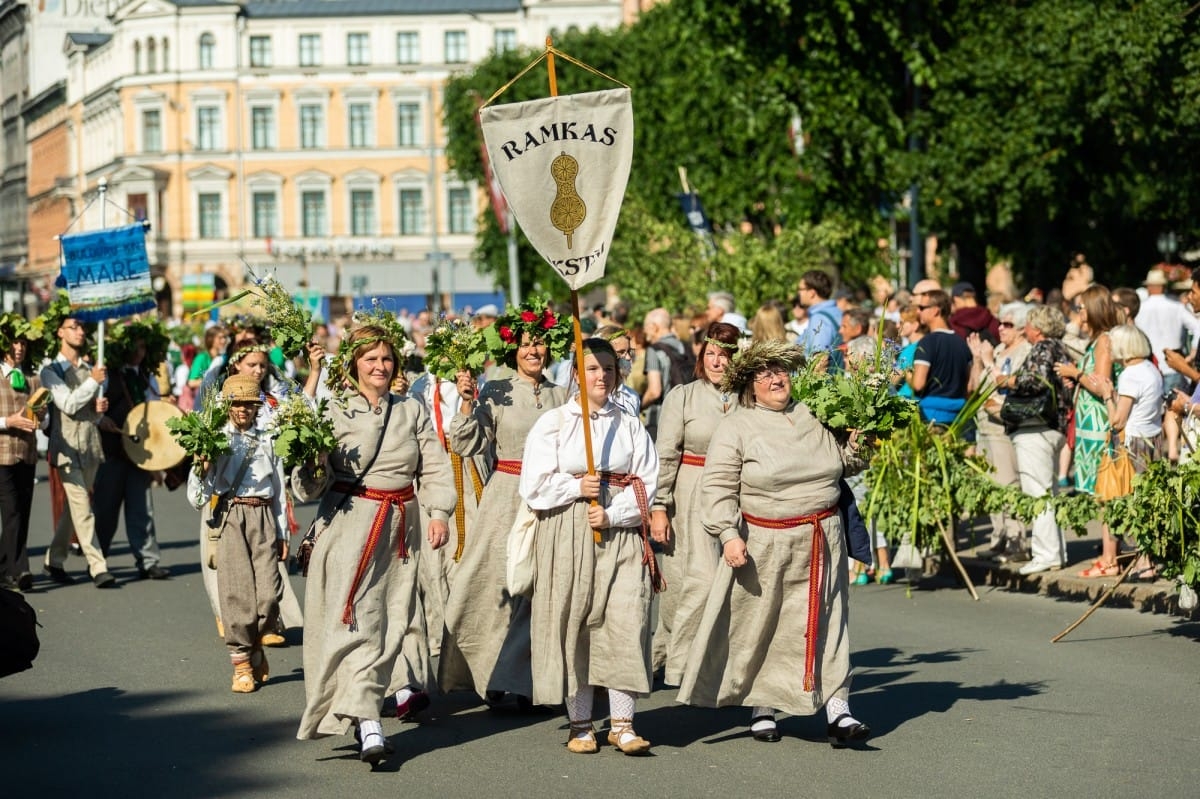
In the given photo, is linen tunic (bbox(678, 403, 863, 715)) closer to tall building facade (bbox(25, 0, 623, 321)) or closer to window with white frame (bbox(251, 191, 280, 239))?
tall building facade (bbox(25, 0, 623, 321))

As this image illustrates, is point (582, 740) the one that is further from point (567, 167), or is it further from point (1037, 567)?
point (1037, 567)

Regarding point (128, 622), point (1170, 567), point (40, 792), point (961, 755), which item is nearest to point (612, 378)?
point (961, 755)

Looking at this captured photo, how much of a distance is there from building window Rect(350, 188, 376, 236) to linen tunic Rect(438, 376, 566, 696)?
9441 centimetres

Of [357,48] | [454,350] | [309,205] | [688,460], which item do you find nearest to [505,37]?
[357,48]

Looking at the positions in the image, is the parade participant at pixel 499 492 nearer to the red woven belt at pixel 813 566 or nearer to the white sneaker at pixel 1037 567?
the red woven belt at pixel 813 566

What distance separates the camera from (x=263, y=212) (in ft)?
337

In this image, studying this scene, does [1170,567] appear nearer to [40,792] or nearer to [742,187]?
[40,792]

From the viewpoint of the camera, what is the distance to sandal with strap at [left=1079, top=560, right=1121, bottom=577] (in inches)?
525

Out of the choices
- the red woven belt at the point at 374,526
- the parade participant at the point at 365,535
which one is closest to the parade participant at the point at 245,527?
the parade participant at the point at 365,535

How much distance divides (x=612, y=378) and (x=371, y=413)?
1.05 meters

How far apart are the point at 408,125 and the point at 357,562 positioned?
3754 inches

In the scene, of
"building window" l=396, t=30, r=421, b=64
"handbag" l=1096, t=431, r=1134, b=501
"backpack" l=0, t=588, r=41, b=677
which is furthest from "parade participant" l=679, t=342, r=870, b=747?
"building window" l=396, t=30, r=421, b=64

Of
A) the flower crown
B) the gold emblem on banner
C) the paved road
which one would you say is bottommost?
the paved road

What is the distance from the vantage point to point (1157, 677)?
10.1m
